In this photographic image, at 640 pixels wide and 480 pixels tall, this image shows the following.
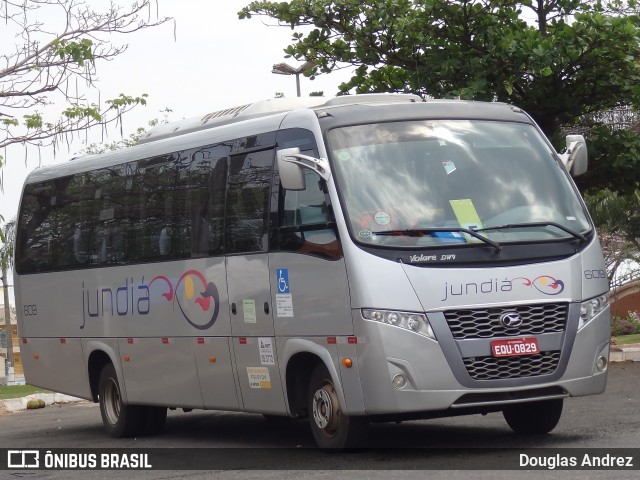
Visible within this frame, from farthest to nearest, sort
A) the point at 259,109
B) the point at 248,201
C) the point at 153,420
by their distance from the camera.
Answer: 1. the point at 153,420
2. the point at 259,109
3. the point at 248,201

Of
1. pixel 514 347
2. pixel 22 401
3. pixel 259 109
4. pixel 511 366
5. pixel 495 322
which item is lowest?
pixel 22 401

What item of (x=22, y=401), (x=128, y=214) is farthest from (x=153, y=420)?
(x=22, y=401)

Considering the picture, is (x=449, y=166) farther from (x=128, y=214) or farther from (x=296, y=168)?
(x=128, y=214)

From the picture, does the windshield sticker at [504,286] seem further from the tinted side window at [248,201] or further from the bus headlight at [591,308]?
the tinted side window at [248,201]

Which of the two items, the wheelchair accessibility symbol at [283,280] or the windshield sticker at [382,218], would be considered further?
the wheelchair accessibility symbol at [283,280]

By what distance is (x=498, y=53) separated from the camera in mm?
19891

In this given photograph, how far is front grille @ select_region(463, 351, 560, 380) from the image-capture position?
10.3 meters

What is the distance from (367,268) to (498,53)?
10.3 meters

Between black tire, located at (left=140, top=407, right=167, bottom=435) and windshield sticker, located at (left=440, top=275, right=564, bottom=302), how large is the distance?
599 cm

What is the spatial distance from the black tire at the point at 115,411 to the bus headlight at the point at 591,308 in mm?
6205

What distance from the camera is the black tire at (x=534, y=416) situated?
37.9 ft

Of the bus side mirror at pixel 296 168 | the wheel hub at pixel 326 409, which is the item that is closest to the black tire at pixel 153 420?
the wheel hub at pixel 326 409

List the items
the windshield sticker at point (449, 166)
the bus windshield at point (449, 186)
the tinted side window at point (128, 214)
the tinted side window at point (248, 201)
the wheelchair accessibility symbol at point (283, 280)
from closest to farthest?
the bus windshield at point (449, 186) < the windshield sticker at point (449, 166) < the wheelchair accessibility symbol at point (283, 280) < the tinted side window at point (248, 201) < the tinted side window at point (128, 214)

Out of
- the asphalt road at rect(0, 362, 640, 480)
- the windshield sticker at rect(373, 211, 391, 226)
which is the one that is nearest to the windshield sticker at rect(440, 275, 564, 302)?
the windshield sticker at rect(373, 211, 391, 226)
